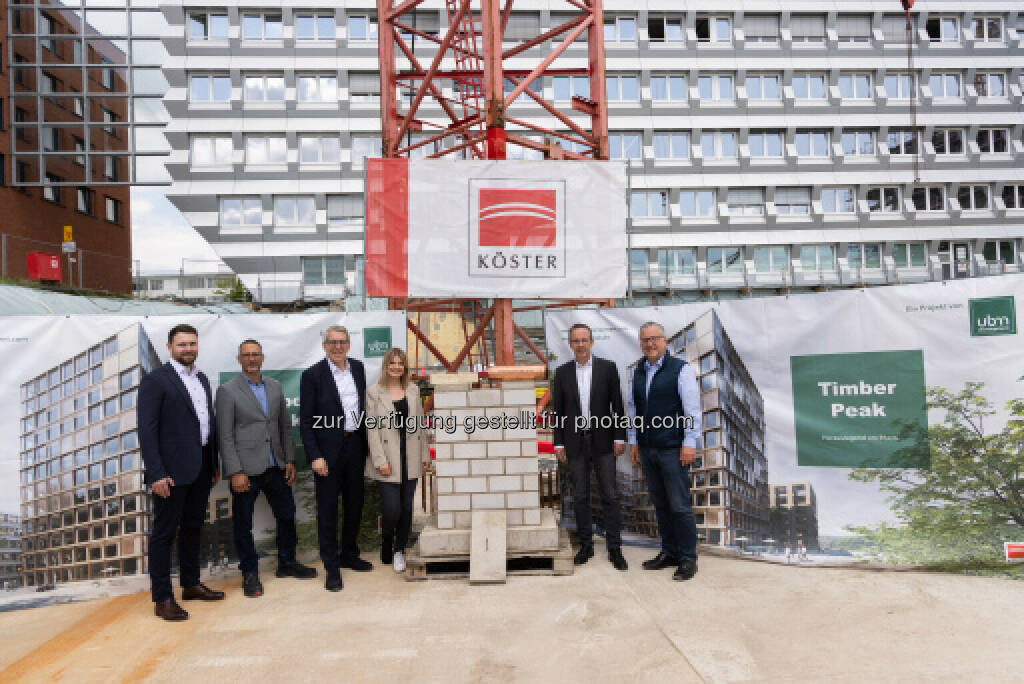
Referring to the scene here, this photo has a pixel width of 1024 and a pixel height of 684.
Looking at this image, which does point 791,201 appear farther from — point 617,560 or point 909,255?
point 617,560

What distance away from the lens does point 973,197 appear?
33156 millimetres

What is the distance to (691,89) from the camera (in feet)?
102

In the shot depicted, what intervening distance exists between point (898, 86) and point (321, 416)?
120 ft

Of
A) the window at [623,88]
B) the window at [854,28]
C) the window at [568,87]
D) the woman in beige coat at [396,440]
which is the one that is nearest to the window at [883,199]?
the window at [854,28]

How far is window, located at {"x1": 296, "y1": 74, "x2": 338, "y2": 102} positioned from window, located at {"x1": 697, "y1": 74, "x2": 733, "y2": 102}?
1712 centimetres

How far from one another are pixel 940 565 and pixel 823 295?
224cm

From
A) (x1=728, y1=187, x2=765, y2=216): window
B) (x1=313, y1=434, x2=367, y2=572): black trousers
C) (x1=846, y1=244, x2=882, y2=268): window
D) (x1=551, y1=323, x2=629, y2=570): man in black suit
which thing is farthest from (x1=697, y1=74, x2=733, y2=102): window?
(x1=313, y1=434, x2=367, y2=572): black trousers

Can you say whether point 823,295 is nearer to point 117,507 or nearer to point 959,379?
point 959,379

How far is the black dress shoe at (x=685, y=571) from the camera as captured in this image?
504 cm

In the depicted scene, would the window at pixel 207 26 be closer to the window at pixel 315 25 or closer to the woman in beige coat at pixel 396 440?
the window at pixel 315 25

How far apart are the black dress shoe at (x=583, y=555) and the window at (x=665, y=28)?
31.0 metres

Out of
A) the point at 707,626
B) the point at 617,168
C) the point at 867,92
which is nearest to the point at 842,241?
the point at 867,92

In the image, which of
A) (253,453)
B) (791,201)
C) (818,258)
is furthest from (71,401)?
(818,258)

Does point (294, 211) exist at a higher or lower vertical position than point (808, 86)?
lower
